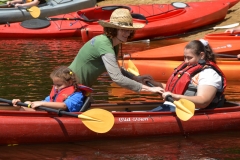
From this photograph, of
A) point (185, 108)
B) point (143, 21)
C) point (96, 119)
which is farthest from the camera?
A: point (143, 21)

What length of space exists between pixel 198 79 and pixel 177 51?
126 inches

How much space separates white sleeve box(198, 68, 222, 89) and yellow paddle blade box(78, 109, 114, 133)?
926mm

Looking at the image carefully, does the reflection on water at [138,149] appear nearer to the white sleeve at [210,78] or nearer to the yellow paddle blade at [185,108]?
the yellow paddle blade at [185,108]

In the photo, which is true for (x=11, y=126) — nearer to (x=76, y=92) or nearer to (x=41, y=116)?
(x=41, y=116)

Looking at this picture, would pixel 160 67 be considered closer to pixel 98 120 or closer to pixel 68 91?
pixel 68 91

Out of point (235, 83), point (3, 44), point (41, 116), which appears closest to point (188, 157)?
point (41, 116)

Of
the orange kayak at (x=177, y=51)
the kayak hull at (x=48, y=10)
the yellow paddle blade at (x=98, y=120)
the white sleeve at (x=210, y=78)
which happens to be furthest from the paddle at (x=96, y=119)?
the kayak hull at (x=48, y=10)

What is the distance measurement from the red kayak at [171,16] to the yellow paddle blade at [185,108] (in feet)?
19.9

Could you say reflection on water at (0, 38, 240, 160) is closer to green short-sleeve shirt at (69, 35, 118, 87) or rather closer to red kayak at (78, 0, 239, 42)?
red kayak at (78, 0, 239, 42)

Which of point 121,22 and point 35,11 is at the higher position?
point 121,22

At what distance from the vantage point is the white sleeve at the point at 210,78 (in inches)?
208

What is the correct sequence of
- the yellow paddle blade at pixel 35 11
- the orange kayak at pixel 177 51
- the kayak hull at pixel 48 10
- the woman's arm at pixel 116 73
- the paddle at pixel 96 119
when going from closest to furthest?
the paddle at pixel 96 119
the woman's arm at pixel 116 73
the orange kayak at pixel 177 51
the yellow paddle blade at pixel 35 11
the kayak hull at pixel 48 10

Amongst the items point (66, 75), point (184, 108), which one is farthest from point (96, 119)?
point (184, 108)

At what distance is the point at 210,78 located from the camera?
530 cm
